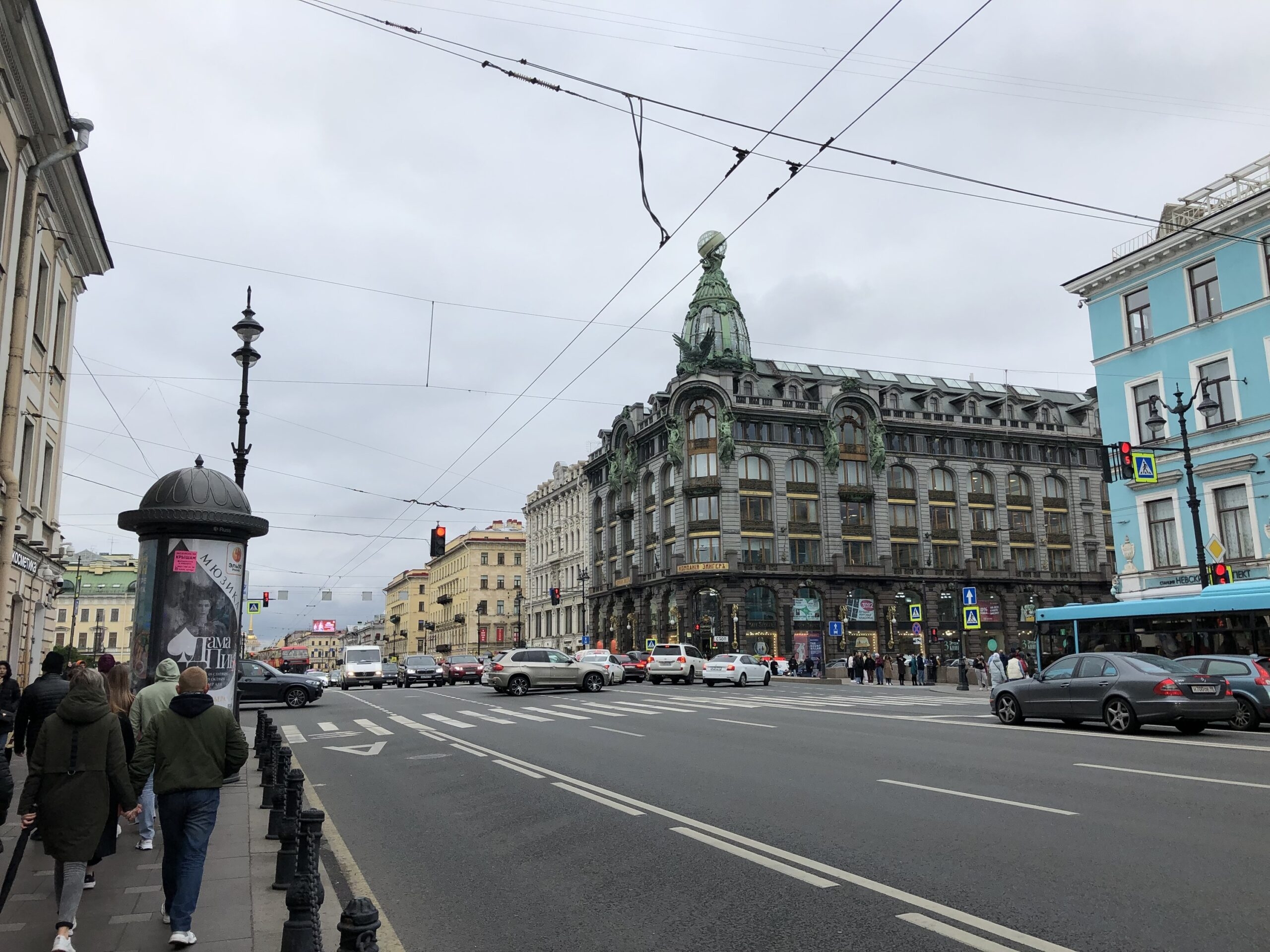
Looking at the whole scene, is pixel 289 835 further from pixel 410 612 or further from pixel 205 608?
pixel 410 612

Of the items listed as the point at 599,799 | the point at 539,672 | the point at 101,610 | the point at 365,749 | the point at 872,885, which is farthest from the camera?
the point at 101,610

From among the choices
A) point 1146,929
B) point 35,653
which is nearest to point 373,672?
point 35,653

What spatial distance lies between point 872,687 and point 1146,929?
35911mm

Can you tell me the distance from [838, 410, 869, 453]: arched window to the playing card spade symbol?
197 feet

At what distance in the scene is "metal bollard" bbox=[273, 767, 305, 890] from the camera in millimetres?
6832

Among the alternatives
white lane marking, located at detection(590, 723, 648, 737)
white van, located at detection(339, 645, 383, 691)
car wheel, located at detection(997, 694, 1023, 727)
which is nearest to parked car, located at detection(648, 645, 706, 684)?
white van, located at detection(339, 645, 383, 691)

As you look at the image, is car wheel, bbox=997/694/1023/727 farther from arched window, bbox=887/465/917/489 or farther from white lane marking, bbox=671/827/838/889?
arched window, bbox=887/465/917/489

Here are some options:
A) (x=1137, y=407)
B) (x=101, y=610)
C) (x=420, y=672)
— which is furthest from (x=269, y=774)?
(x=101, y=610)

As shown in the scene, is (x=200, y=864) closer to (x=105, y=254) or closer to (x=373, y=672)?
(x=105, y=254)

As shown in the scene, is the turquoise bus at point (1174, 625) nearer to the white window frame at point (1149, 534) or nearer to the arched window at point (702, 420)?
the white window frame at point (1149, 534)

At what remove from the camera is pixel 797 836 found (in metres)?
7.96

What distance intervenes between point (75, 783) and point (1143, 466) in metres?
30.3

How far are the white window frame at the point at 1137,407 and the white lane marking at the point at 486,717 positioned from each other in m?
25.6

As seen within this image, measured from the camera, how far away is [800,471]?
67.1m
